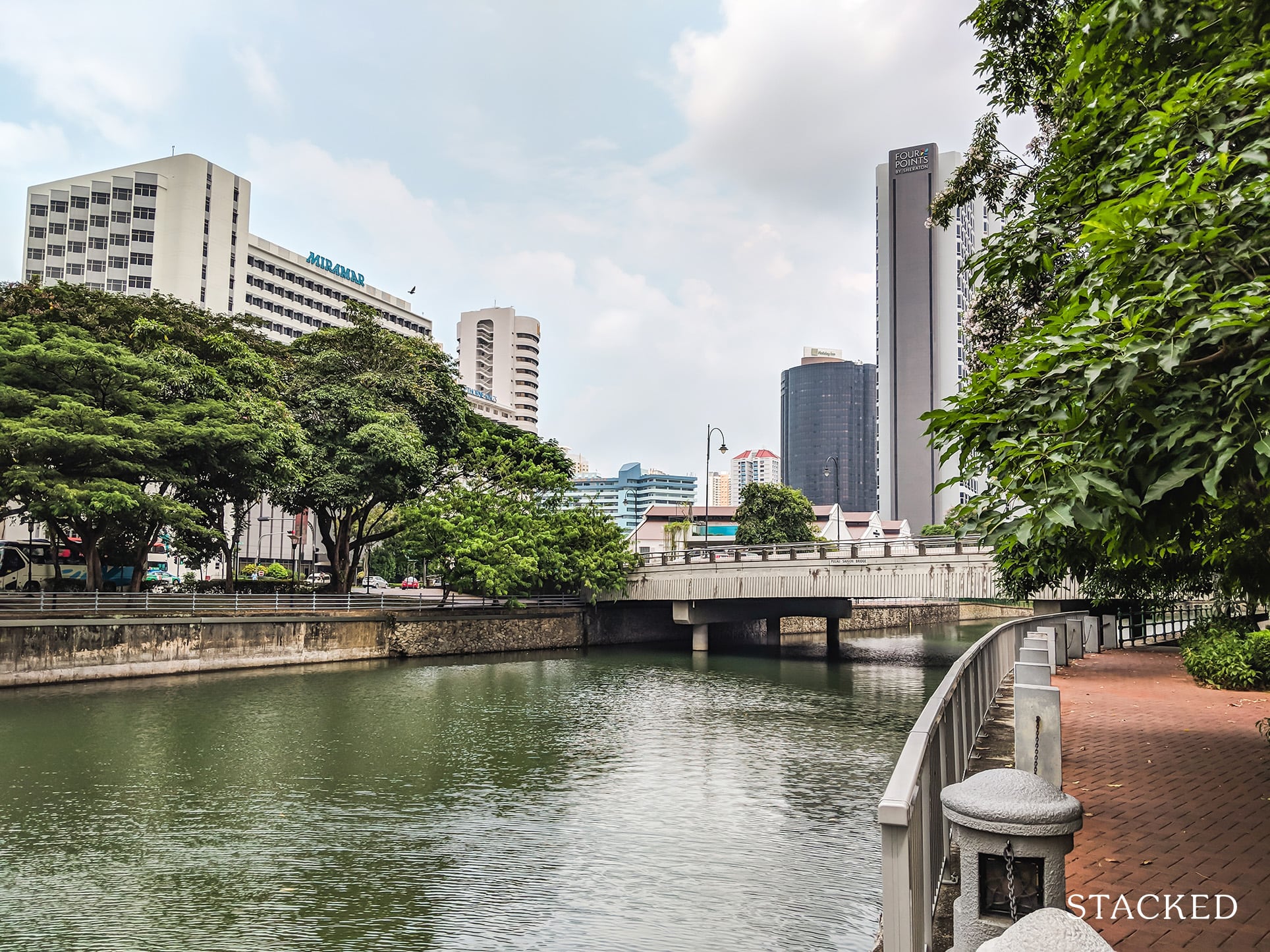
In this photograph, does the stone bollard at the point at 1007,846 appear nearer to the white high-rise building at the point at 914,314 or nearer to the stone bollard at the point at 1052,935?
the stone bollard at the point at 1052,935

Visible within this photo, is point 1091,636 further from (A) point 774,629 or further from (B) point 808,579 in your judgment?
(A) point 774,629

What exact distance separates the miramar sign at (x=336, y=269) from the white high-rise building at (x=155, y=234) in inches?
224

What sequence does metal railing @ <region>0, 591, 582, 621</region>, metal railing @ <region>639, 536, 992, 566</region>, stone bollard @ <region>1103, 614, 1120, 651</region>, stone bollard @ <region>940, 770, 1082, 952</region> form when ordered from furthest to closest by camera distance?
metal railing @ <region>639, 536, 992, 566</region>, metal railing @ <region>0, 591, 582, 621</region>, stone bollard @ <region>1103, 614, 1120, 651</region>, stone bollard @ <region>940, 770, 1082, 952</region>

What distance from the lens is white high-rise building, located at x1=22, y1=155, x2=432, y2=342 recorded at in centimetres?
6656

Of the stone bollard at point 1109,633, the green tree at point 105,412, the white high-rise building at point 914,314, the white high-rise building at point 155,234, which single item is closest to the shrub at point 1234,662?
the stone bollard at point 1109,633

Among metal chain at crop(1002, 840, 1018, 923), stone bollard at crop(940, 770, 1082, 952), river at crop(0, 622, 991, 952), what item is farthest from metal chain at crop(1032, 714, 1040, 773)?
metal chain at crop(1002, 840, 1018, 923)

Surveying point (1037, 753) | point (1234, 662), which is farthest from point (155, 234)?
point (1037, 753)

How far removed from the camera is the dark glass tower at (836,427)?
586 ft

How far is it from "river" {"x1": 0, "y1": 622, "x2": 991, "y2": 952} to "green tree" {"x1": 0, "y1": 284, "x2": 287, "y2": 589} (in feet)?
15.6

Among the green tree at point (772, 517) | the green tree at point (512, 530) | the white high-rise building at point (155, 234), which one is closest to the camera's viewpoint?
the green tree at point (512, 530)

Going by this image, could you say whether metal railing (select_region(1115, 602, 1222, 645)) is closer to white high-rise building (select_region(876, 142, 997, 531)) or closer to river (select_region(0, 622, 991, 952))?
river (select_region(0, 622, 991, 952))

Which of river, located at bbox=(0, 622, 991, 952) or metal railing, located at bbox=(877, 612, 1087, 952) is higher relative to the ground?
metal railing, located at bbox=(877, 612, 1087, 952)

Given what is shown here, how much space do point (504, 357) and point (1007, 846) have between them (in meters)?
105

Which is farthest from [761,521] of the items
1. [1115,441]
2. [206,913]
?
[1115,441]
